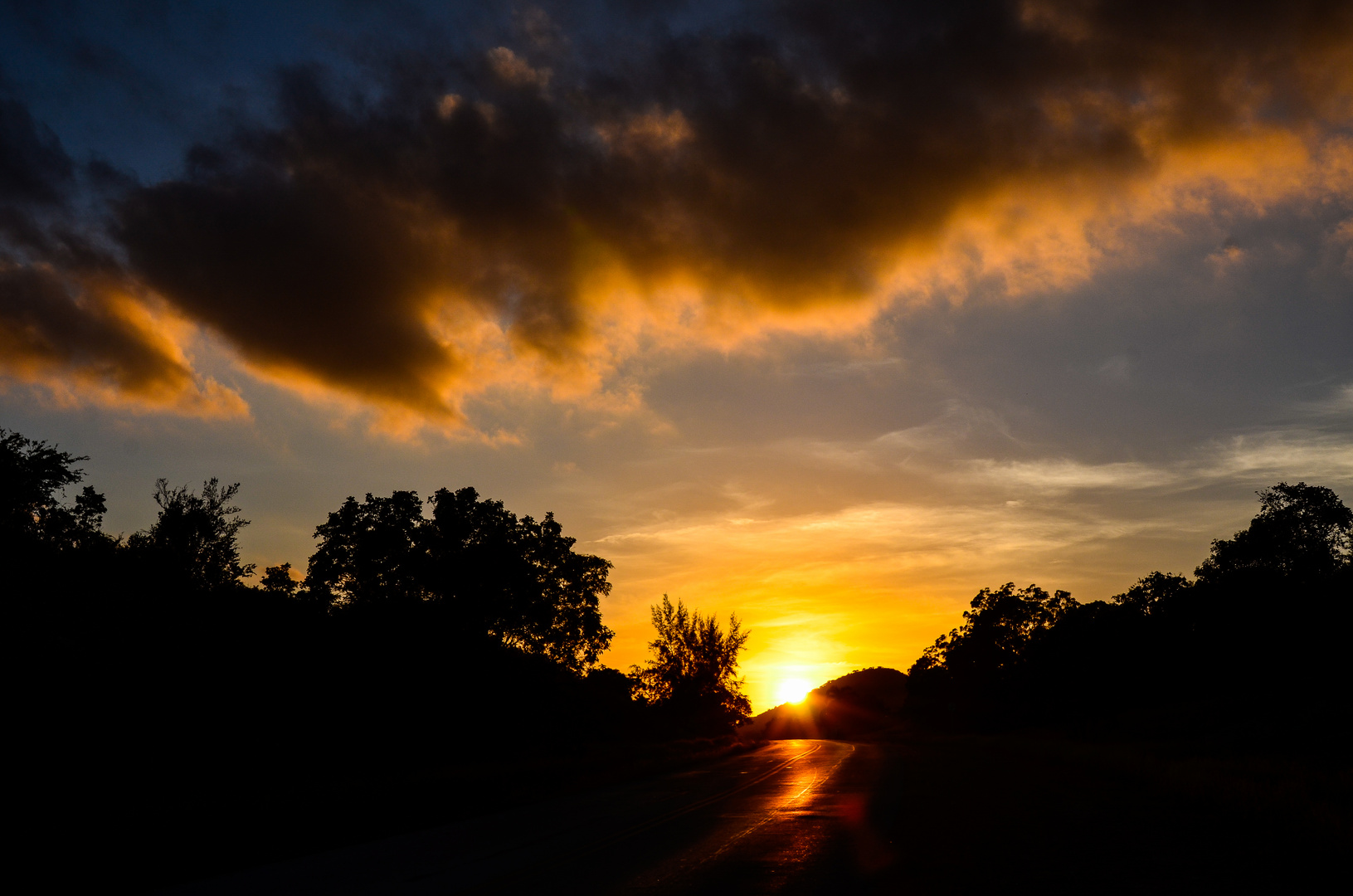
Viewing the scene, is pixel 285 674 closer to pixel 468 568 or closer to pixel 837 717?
pixel 468 568

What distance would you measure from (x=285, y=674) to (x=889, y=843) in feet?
104

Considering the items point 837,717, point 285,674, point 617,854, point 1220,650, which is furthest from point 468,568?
point 837,717

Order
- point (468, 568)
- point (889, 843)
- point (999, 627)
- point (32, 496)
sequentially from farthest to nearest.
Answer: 1. point (999, 627)
2. point (468, 568)
3. point (32, 496)
4. point (889, 843)

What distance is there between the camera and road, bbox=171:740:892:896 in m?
9.91

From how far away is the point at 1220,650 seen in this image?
227 feet

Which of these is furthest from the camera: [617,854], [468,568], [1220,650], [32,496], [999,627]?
[999,627]

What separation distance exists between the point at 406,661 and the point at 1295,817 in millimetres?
36099

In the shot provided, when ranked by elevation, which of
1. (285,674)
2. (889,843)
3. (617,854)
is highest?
(285,674)

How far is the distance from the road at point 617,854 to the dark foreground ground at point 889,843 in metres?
0.05

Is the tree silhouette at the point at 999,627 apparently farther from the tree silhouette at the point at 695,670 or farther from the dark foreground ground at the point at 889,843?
the dark foreground ground at the point at 889,843

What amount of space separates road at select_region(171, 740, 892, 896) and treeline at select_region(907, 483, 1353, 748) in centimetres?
4060

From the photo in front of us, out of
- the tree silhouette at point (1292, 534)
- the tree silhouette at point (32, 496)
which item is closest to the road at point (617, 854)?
the tree silhouette at point (32, 496)

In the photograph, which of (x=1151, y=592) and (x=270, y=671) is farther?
(x=1151, y=592)

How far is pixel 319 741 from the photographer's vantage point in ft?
121
